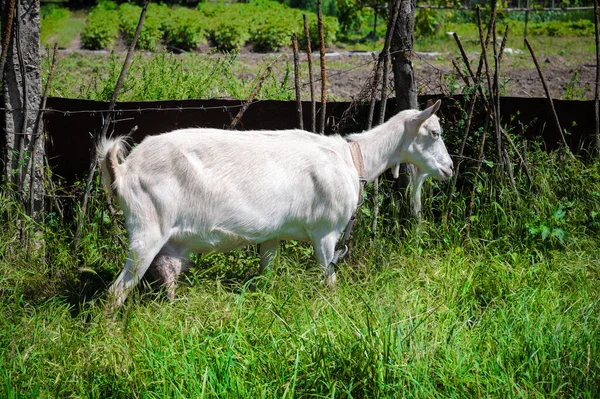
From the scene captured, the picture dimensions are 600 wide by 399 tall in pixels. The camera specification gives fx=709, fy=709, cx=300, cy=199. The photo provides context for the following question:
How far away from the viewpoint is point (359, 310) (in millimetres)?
4555

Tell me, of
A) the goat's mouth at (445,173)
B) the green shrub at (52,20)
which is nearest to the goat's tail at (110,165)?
the goat's mouth at (445,173)

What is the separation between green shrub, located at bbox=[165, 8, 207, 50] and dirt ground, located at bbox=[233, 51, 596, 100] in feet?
8.97

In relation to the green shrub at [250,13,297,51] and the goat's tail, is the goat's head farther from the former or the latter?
the green shrub at [250,13,297,51]

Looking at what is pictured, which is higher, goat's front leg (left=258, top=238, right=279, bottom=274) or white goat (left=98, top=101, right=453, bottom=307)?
white goat (left=98, top=101, right=453, bottom=307)

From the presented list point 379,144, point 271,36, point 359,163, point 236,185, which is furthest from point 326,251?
point 271,36

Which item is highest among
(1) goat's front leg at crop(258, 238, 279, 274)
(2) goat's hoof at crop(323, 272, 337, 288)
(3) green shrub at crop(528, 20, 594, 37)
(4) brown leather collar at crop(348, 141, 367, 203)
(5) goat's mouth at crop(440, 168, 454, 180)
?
(3) green shrub at crop(528, 20, 594, 37)

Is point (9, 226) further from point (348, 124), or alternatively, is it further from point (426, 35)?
point (426, 35)

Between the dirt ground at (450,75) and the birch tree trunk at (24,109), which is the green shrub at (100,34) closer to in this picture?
the dirt ground at (450,75)

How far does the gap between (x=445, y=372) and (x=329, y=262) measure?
5.49ft

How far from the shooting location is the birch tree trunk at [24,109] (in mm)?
5543

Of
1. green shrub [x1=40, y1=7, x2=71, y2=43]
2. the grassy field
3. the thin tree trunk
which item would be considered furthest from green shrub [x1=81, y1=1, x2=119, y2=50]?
the thin tree trunk

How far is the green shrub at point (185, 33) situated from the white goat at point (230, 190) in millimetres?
12374

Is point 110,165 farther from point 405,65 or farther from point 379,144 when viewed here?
point 405,65

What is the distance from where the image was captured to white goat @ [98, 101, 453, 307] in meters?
4.77
